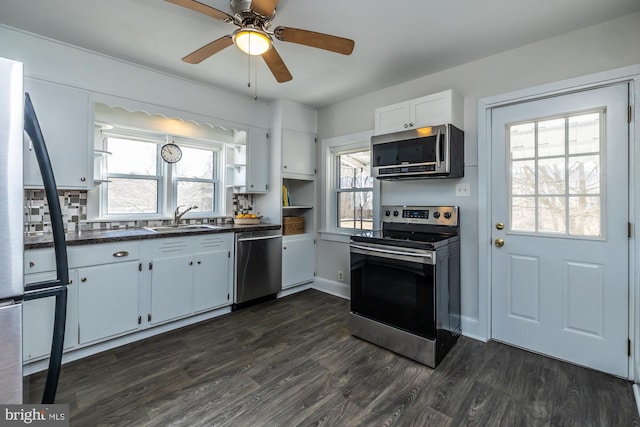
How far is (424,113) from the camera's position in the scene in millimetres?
2609

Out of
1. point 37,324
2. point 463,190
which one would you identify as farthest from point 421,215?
point 37,324

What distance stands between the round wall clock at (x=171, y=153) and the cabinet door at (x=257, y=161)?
78 centimetres

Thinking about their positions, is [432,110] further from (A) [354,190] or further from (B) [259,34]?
(B) [259,34]

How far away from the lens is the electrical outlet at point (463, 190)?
2650 mm

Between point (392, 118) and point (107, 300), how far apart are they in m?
2.92

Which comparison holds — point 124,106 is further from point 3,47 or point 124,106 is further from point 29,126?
point 29,126

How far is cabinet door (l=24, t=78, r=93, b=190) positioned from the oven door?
7.97 feet

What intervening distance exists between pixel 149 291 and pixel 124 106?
66.9 inches

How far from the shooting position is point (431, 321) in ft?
7.04

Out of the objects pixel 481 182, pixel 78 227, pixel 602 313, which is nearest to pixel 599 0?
pixel 481 182

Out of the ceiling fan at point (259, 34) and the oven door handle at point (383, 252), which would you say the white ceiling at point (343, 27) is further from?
the oven door handle at point (383, 252)

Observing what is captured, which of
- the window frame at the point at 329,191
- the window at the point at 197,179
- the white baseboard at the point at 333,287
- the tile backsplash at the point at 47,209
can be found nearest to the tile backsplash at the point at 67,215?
the tile backsplash at the point at 47,209

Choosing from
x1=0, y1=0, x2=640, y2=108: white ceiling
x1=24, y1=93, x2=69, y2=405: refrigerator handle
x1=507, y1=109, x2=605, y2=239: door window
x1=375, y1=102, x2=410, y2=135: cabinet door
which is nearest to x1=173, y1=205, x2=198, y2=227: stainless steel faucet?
x1=0, y1=0, x2=640, y2=108: white ceiling

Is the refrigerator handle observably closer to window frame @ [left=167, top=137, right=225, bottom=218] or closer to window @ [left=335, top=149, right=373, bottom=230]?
window frame @ [left=167, top=137, right=225, bottom=218]
